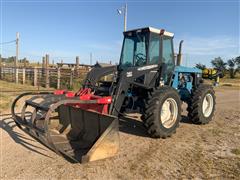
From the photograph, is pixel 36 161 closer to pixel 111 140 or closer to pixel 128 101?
pixel 111 140

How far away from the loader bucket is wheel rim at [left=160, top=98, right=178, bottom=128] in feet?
5.77

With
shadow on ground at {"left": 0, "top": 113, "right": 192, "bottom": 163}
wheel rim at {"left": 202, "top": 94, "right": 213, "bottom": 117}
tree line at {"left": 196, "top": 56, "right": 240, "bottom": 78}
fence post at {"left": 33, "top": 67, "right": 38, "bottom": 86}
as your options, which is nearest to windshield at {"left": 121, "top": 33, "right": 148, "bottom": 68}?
shadow on ground at {"left": 0, "top": 113, "right": 192, "bottom": 163}

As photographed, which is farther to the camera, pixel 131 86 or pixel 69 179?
pixel 131 86

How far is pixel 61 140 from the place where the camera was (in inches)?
221

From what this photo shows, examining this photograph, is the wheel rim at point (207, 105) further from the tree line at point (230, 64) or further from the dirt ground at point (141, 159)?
the tree line at point (230, 64)

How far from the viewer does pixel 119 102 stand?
237 inches

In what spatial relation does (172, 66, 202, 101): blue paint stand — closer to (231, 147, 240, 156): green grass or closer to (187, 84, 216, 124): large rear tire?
(187, 84, 216, 124): large rear tire

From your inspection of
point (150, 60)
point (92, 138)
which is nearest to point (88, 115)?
point (92, 138)

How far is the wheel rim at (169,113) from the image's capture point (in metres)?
6.42

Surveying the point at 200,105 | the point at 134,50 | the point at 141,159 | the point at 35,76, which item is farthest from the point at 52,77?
the point at 141,159

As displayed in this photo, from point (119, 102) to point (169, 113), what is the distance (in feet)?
4.43

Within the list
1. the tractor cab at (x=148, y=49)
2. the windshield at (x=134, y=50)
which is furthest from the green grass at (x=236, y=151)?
the windshield at (x=134, y=50)

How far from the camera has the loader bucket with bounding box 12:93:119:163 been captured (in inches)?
176

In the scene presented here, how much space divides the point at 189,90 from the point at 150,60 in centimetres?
224
